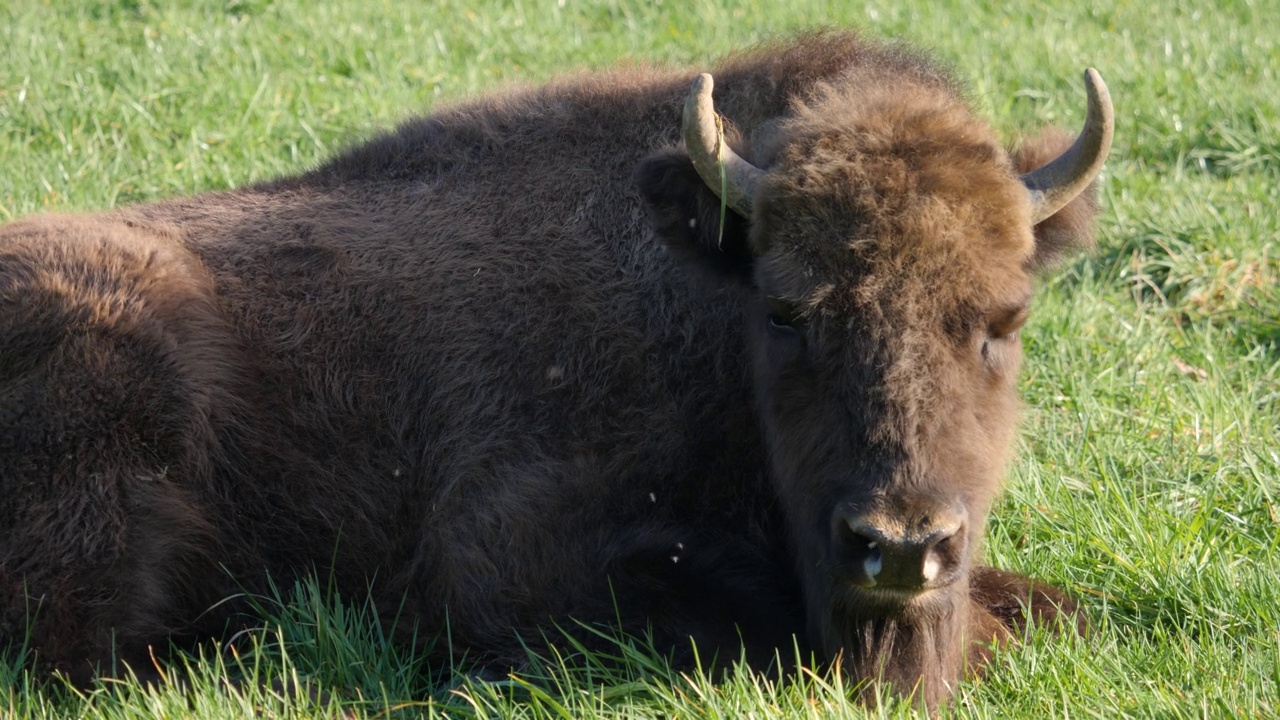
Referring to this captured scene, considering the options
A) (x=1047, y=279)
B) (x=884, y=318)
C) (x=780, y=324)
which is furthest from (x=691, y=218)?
(x=1047, y=279)

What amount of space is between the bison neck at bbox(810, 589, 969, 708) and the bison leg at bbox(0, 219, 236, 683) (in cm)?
243

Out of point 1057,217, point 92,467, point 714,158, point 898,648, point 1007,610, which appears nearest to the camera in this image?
point 898,648

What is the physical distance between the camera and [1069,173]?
14.6 feet

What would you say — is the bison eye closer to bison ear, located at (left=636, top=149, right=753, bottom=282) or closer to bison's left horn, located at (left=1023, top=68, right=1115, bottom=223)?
bison ear, located at (left=636, top=149, right=753, bottom=282)

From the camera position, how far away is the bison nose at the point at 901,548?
377 centimetres

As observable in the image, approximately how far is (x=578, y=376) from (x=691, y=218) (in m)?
0.79

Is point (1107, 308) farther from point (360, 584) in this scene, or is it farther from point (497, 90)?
point (360, 584)

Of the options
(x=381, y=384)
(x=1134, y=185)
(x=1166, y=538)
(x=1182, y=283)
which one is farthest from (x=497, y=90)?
(x=1134, y=185)

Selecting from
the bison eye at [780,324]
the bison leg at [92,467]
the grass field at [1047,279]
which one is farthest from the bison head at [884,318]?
the bison leg at [92,467]

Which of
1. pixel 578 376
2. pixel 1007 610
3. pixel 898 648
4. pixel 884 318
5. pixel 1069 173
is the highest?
pixel 1069 173

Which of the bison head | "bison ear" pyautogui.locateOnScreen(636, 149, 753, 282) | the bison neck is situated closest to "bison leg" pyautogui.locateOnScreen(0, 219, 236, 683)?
"bison ear" pyautogui.locateOnScreen(636, 149, 753, 282)

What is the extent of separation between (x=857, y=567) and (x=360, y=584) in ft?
7.17

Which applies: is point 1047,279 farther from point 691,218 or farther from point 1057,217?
point 691,218

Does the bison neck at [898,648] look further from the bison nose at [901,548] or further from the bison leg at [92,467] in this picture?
the bison leg at [92,467]
